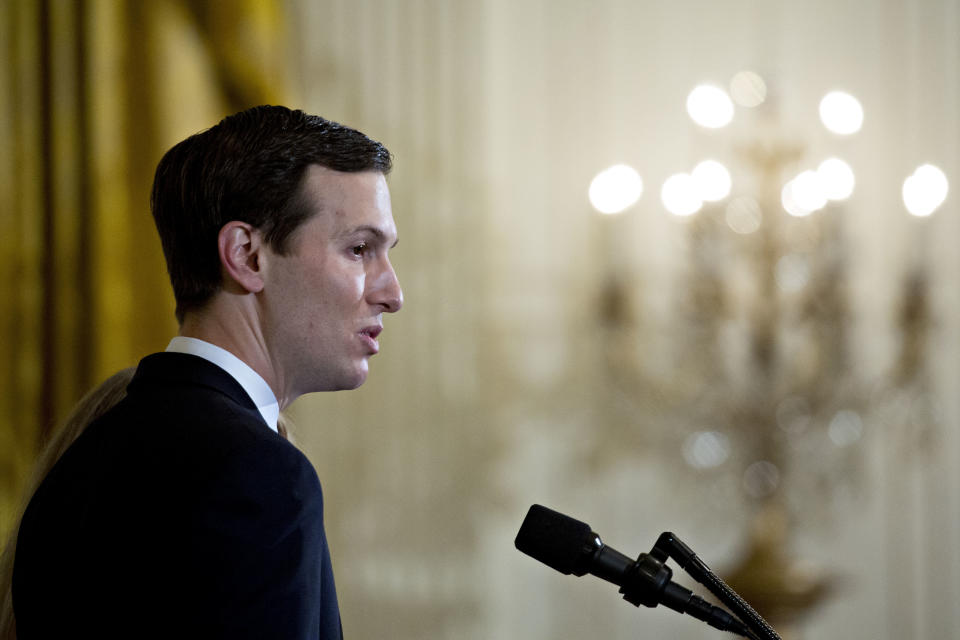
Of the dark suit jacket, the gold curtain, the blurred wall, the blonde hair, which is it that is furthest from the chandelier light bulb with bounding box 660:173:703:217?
the dark suit jacket

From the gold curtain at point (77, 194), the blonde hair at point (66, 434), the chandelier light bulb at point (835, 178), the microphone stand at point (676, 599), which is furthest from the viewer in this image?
the chandelier light bulb at point (835, 178)

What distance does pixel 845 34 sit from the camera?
10.9 feet

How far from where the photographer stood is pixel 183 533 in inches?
32.9

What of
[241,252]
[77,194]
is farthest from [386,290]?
[77,194]

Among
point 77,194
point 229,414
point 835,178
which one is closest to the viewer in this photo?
point 229,414

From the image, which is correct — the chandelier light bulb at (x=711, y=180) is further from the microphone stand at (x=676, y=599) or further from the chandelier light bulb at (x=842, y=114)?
the microphone stand at (x=676, y=599)

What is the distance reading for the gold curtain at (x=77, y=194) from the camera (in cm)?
252

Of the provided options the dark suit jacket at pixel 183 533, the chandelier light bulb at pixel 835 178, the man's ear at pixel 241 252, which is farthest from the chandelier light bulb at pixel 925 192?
the dark suit jacket at pixel 183 533

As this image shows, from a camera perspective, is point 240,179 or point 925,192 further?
point 925,192

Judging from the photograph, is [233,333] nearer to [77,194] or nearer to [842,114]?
[77,194]

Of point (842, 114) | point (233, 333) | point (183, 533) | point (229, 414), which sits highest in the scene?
point (842, 114)

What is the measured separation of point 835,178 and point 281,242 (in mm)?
2213

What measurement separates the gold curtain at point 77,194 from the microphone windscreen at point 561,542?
72.4 inches

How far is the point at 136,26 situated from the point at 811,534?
2821 mm
